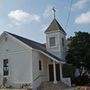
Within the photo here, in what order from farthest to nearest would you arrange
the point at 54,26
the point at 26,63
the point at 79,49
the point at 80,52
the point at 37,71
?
the point at 54,26, the point at 79,49, the point at 80,52, the point at 37,71, the point at 26,63

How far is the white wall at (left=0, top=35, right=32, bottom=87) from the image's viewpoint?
26.8 metres

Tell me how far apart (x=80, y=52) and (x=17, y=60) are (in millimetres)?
8702

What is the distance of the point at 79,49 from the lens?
31.3 meters

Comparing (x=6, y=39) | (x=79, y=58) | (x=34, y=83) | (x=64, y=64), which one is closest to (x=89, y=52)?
(x=79, y=58)

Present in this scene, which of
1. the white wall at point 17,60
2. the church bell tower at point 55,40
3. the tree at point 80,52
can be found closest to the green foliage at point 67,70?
the tree at point 80,52

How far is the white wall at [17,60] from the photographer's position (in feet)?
88.0

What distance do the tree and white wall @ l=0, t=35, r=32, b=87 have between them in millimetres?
7276

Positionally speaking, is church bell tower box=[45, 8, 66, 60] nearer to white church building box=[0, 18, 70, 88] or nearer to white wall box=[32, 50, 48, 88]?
white church building box=[0, 18, 70, 88]

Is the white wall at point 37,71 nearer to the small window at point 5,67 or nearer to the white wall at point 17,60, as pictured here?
the white wall at point 17,60

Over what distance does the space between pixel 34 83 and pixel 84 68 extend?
8989 mm

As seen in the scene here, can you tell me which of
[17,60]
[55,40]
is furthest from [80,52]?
[17,60]

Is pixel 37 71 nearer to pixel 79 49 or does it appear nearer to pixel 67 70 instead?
pixel 67 70

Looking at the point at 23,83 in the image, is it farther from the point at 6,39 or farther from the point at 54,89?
the point at 6,39

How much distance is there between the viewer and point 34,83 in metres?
26.5
